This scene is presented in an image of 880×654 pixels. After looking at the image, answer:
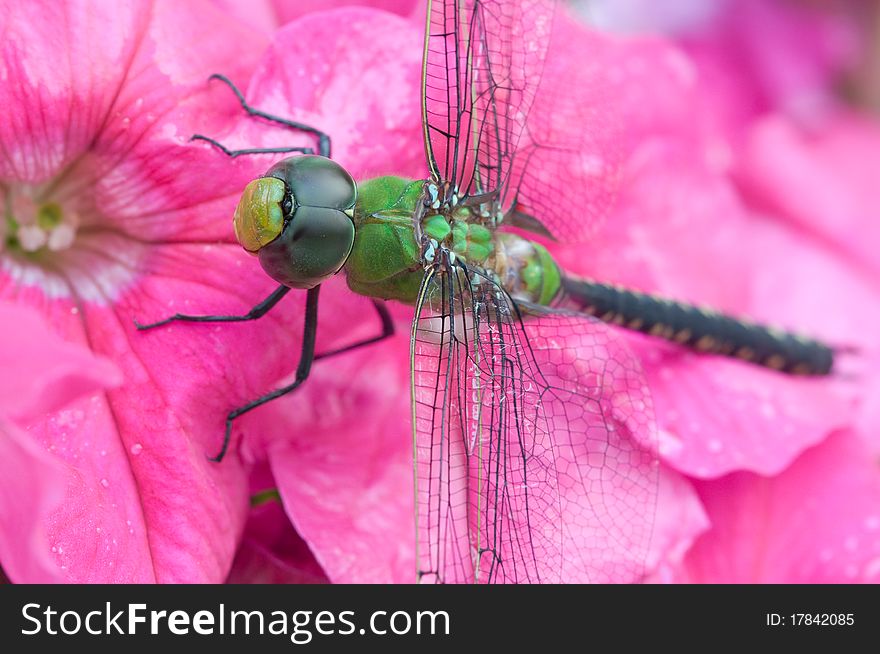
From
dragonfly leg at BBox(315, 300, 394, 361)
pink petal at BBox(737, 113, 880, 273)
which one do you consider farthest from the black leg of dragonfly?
pink petal at BBox(737, 113, 880, 273)

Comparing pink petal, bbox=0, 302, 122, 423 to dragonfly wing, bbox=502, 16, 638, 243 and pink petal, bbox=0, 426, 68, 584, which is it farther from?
dragonfly wing, bbox=502, 16, 638, 243

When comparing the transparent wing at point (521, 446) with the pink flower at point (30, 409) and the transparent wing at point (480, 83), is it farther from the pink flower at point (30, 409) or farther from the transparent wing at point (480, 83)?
the pink flower at point (30, 409)

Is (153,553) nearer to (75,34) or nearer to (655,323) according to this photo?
(75,34)

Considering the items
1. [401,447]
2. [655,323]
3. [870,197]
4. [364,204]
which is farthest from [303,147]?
[870,197]

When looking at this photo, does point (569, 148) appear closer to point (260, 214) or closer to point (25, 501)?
point (260, 214)

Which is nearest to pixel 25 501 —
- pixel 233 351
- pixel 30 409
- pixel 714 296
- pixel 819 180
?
pixel 30 409

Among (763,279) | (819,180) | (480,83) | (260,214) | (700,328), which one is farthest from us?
(819,180)

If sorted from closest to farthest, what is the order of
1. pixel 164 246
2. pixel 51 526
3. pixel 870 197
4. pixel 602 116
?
pixel 51 526
pixel 164 246
pixel 602 116
pixel 870 197

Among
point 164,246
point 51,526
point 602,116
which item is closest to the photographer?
point 51,526
